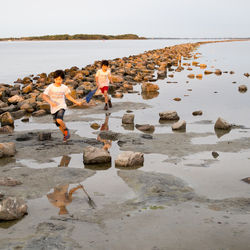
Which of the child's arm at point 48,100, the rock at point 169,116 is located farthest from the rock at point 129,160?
the rock at point 169,116

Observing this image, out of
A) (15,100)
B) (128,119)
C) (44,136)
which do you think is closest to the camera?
(44,136)

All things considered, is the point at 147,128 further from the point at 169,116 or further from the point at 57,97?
the point at 57,97

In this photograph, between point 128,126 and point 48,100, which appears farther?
point 128,126

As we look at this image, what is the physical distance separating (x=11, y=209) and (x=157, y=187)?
6.76 ft

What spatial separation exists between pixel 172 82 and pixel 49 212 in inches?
633

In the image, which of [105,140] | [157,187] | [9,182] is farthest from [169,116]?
[9,182]

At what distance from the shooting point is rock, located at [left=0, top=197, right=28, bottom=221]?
461 cm

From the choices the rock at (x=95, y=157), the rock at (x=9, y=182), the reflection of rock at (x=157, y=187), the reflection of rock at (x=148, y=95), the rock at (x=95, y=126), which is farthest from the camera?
the reflection of rock at (x=148, y=95)

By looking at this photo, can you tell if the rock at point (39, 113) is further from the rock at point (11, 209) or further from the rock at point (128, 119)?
the rock at point (11, 209)

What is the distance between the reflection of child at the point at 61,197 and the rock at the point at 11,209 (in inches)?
Answer: 18.2

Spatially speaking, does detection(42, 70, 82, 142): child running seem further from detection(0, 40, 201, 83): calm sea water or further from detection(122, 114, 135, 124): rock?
detection(0, 40, 201, 83): calm sea water

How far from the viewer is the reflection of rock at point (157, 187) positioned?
5.29 metres

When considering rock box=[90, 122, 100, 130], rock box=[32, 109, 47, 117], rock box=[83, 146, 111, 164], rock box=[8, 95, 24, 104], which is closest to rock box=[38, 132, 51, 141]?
rock box=[90, 122, 100, 130]

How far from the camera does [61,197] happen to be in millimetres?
5359
